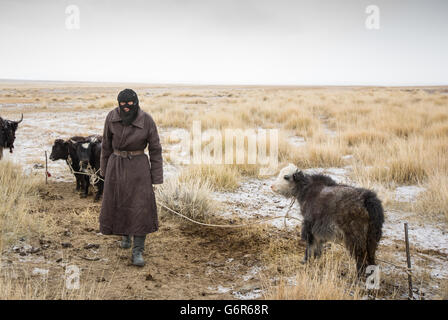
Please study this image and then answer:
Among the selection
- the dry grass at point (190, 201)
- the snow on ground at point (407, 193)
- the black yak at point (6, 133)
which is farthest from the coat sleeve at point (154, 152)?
the black yak at point (6, 133)

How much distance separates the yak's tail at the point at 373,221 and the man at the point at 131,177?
2.35 m

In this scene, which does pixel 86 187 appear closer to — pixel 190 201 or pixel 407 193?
pixel 190 201

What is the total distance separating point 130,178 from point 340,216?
7.83ft

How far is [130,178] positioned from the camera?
394 cm

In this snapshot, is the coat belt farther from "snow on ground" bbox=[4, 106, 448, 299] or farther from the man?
"snow on ground" bbox=[4, 106, 448, 299]

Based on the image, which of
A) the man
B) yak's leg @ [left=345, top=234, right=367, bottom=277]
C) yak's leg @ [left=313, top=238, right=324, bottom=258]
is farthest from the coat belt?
yak's leg @ [left=345, top=234, right=367, bottom=277]

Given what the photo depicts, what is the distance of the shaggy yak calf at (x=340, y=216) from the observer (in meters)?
3.22

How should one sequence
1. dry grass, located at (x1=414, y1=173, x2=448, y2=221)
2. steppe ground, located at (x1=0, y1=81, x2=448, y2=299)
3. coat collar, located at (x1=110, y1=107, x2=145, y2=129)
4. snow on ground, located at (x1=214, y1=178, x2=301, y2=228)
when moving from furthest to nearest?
snow on ground, located at (x1=214, y1=178, x2=301, y2=228)
dry grass, located at (x1=414, y1=173, x2=448, y2=221)
coat collar, located at (x1=110, y1=107, x2=145, y2=129)
steppe ground, located at (x1=0, y1=81, x2=448, y2=299)

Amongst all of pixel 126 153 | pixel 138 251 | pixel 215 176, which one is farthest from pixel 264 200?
pixel 126 153

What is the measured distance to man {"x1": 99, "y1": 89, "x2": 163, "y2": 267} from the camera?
3875 mm

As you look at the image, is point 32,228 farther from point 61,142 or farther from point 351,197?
point 351,197

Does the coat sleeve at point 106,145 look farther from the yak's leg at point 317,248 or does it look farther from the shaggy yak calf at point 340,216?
the yak's leg at point 317,248

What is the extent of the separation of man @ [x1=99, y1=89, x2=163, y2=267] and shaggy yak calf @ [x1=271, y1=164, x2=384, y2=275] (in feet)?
5.91
